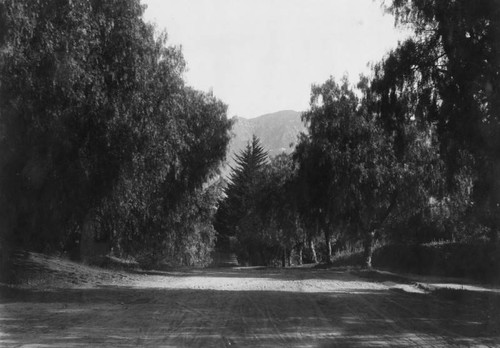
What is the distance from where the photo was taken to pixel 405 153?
2420cm

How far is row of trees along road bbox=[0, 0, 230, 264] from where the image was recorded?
38.8 ft

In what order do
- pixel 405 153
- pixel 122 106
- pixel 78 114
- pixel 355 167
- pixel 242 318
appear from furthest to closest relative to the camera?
pixel 355 167 < pixel 405 153 < pixel 122 106 < pixel 78 114 < pixel 242 318

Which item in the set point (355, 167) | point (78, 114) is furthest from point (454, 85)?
point (355, 167)

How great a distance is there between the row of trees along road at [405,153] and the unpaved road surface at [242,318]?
3565mm

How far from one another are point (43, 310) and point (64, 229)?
744cm

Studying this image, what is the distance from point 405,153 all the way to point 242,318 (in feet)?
52.1

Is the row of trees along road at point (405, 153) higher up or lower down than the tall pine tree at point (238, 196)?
lower down

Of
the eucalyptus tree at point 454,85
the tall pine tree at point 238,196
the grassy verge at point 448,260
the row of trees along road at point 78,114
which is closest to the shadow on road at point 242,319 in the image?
the row of trees along road at point 78,114

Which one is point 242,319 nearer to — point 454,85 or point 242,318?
point 242,318

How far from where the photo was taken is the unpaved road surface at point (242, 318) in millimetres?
8312

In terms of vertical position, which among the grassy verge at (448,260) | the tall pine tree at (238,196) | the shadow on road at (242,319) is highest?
the tall pine tree at (238,196)

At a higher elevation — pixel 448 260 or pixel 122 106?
pixel 122 106

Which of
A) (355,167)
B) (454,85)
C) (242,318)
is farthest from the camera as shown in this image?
(355,167)

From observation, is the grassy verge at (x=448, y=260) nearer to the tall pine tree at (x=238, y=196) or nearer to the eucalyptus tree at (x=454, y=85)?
the eucalyptus tree at (x=454, y=85)
